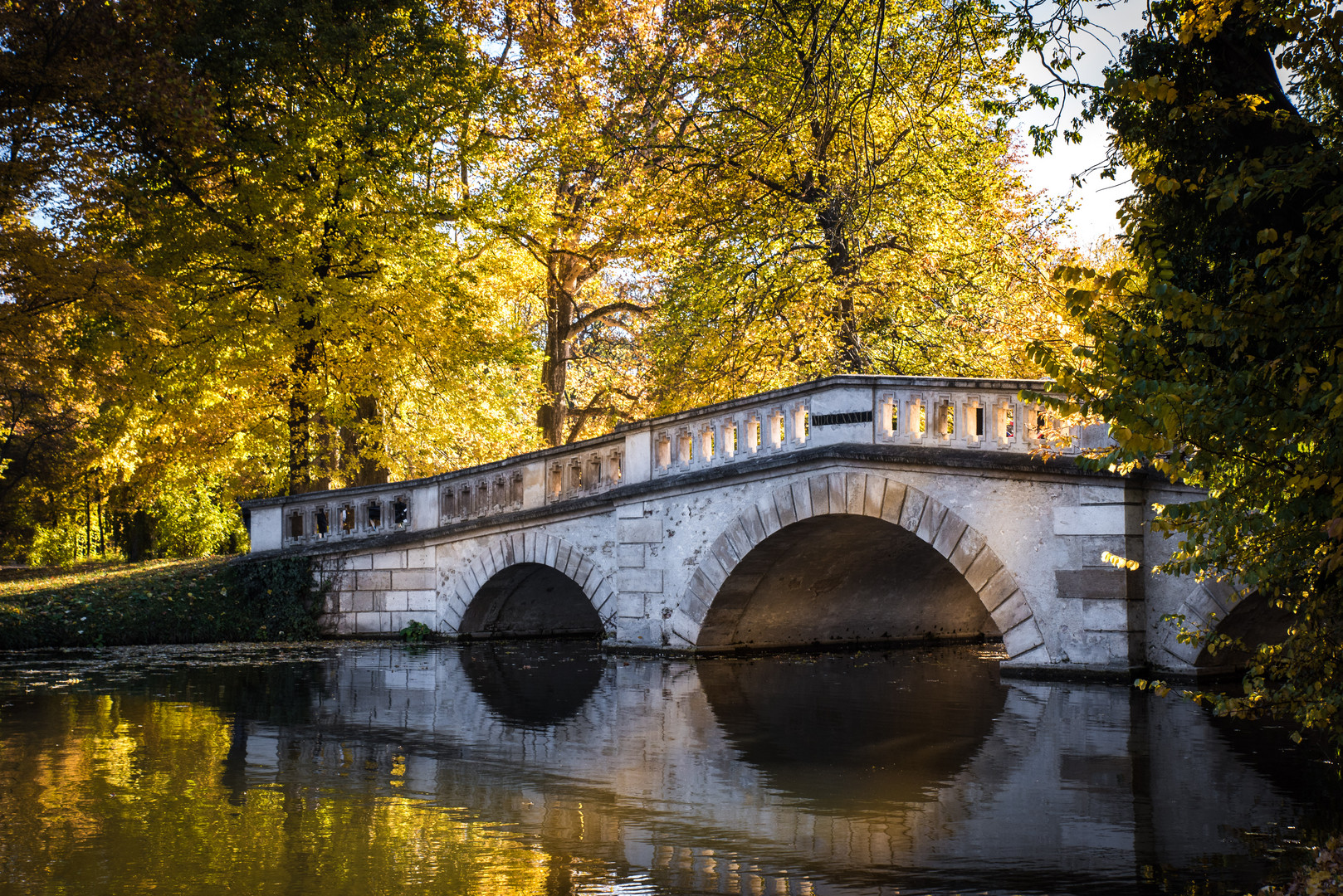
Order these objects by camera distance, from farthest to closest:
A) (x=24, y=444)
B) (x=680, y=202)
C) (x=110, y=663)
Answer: (x=24, y=444) < (x=680, y=202) < (x=110, y=663)

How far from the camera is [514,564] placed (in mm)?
14547

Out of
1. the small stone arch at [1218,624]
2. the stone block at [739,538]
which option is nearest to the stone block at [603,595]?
the stone block at [739,538]

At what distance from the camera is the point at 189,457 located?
719 inches

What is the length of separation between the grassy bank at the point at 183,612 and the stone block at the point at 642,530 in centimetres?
522

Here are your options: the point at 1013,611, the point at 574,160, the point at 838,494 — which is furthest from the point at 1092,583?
the point at 574,160

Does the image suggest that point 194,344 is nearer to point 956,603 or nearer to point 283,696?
point 283,696

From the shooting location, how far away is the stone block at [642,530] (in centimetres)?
1321

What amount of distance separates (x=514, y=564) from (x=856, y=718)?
6.43 meters

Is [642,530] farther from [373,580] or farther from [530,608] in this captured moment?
[373,580]

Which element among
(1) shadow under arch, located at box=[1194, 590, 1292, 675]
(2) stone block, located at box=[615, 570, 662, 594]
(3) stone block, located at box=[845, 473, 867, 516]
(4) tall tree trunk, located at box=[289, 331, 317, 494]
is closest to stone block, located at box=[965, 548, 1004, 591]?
(3) stone block, located at box=[845, 473, 867, 516]

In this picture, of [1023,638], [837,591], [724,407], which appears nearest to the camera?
[1023,638]

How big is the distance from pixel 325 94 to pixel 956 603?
10987mm

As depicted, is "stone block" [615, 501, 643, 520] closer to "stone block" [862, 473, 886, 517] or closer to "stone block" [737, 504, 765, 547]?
"stone block" [737, 504, 765, 547]

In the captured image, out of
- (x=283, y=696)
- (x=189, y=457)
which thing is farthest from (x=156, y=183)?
(x=283, y=696)
